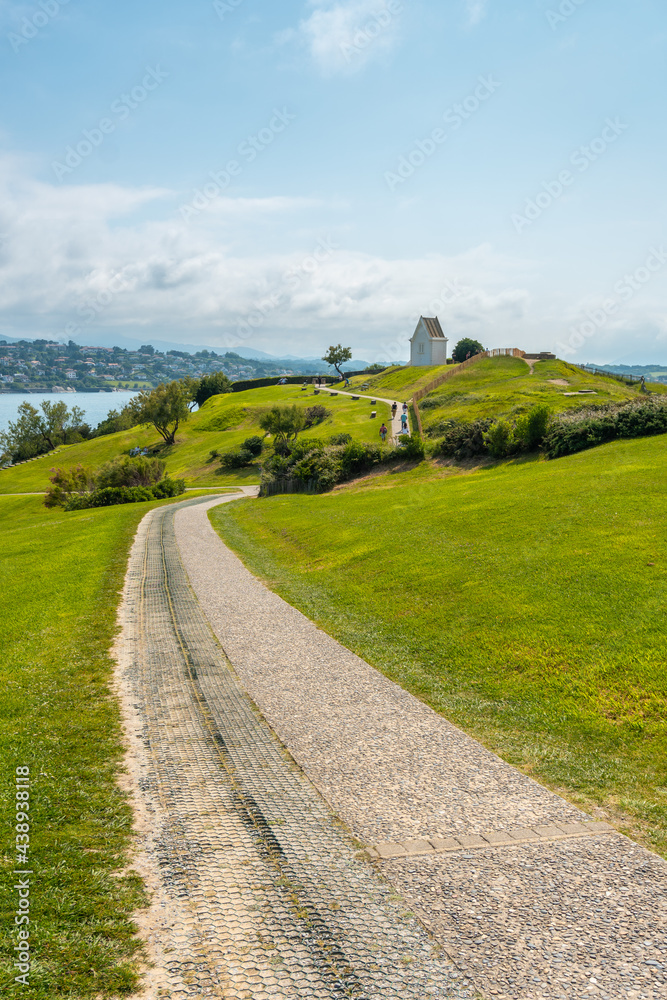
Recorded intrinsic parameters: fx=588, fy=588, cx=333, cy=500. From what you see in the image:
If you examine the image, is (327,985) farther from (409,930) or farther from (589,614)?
(589,614)

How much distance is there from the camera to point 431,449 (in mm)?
43031

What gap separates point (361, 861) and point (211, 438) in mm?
87228

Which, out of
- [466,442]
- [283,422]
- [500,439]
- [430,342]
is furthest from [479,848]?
[430,342]

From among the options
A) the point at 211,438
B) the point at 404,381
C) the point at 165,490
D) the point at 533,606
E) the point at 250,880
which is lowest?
the point at 250,880

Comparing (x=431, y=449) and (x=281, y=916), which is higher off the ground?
(x=431, y=449)

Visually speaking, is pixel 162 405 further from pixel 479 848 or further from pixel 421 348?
pixel 479 848

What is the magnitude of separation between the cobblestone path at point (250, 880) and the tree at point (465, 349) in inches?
4754

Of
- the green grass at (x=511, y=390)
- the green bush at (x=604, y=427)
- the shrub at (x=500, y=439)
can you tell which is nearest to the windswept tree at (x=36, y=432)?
the green grass at (x=511, y=390)

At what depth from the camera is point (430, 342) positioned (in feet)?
330

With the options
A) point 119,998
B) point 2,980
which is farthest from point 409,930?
point 2,980

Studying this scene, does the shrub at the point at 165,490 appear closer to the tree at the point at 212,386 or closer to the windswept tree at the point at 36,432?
the windswept tree at the point at 36,432

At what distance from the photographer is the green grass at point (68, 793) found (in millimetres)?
5340

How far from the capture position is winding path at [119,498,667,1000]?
5.32 metres

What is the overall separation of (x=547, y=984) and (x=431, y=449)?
39.0 metres
